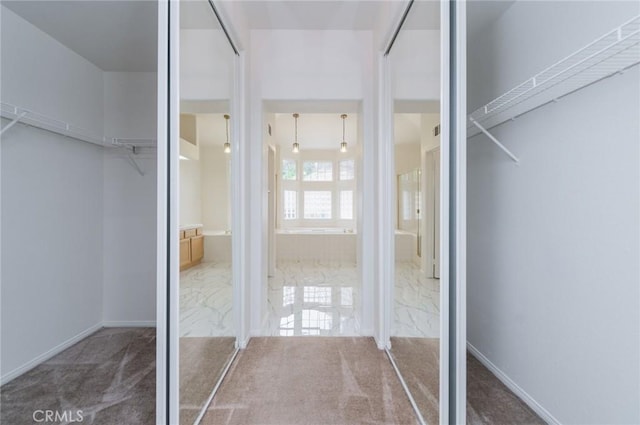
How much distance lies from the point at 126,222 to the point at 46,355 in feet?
3.91

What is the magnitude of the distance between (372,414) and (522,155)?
1.74 m

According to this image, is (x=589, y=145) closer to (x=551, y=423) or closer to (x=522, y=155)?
(x=522, y=155)

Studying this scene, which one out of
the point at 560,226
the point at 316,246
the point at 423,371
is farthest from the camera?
the point at 316,246

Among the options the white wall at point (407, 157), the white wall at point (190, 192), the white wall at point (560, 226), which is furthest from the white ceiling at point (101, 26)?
the white wall at point (560, 226)

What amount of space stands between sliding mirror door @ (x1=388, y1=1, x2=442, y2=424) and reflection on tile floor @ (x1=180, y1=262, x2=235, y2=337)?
122 cm

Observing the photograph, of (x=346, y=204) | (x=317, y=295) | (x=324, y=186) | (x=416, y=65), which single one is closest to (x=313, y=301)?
(x=317, y=295)

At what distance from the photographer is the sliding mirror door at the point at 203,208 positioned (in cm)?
149

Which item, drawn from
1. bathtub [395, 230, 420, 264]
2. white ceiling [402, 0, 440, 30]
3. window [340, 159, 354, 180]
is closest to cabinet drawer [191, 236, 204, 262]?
bathtub [395, 230, 420, 264]

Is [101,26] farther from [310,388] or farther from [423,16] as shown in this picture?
[310,388]

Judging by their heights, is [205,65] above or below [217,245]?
above

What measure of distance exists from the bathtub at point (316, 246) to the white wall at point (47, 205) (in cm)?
355

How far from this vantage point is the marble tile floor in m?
1.66

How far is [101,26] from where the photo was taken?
85.4 inches

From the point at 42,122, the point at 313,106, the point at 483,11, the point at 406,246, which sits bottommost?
the point at 406,246
